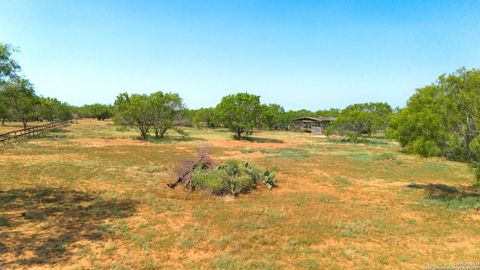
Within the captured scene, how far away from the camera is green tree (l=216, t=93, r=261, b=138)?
4747 cm

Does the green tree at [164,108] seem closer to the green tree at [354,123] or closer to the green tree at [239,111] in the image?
the green tree at [239,111]

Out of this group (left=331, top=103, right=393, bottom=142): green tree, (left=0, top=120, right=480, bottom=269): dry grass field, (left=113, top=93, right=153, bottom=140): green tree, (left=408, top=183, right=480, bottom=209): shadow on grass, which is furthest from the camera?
(left=331, top=103, right=393, bottom=142): green tree

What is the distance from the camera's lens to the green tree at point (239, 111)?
1869 inches

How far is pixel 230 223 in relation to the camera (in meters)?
10.5

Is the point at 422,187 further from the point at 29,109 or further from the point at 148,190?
the point at 29,109

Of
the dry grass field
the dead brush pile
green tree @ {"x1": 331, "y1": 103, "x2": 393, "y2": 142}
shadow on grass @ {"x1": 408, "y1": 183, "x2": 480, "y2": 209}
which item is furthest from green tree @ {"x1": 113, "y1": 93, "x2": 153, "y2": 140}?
shadow on grass @ {"x1": 408, "y1": 183, "x2": 480, "y2": 209}

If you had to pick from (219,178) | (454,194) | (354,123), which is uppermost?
(354,123)

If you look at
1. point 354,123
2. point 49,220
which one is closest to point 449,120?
point 49,220

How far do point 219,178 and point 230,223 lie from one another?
4.55 metres

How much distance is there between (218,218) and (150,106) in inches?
1412

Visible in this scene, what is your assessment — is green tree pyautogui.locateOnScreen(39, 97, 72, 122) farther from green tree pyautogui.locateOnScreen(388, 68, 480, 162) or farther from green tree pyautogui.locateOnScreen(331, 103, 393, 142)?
green tree pyautogui.locateOnScreen(388, 68, 480, 162)

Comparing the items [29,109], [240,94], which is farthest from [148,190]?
[29,109]

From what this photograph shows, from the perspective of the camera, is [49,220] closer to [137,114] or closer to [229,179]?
[229,179]

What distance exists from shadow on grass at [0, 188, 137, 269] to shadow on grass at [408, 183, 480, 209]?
15365 mm
